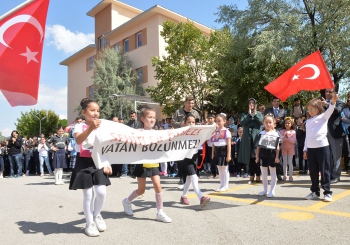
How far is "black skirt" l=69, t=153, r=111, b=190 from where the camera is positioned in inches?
169

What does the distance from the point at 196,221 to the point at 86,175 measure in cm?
173

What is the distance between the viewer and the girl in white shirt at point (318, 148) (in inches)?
230

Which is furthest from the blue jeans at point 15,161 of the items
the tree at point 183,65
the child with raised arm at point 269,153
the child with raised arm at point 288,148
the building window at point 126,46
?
the building window at point 126,46

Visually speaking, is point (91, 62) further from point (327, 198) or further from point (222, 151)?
point (327, 198)

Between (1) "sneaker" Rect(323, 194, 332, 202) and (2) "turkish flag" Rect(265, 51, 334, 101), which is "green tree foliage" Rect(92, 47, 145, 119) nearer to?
(2) "turkish flag" Rect(265, 51, 334, 101)

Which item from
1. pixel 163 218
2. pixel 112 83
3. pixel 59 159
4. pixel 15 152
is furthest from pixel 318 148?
pixel 112 83

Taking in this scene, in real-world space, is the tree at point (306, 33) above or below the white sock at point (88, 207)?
above

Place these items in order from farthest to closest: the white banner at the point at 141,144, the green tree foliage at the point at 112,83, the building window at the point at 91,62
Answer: the building window at the point at 91,62 → the green tree foliage at the point at 112,83 → the white banner at the point at 141,144

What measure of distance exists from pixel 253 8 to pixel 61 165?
14.4 m

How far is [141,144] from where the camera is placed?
4840 millimetres

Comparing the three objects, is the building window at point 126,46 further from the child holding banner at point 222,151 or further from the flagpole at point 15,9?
the flagpole at point 15,9

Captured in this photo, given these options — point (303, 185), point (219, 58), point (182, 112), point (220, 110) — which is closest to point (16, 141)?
point (182, 112)

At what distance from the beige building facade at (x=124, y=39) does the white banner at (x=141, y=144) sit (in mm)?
23784

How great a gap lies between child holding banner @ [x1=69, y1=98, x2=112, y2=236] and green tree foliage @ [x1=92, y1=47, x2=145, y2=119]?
24895 millimetres
